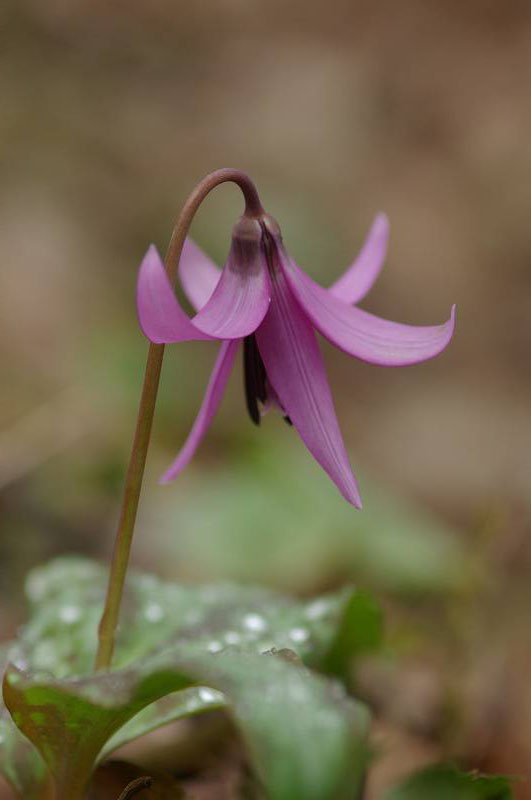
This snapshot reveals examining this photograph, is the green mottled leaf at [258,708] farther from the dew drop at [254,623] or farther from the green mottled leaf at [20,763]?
the dew drop at [254,623]

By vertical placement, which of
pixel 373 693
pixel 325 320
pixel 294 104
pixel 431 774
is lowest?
pixel 373 693

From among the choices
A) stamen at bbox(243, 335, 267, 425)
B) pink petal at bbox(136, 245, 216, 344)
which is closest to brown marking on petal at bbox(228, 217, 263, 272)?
stamen at bbox(243, 335, 267, 425)

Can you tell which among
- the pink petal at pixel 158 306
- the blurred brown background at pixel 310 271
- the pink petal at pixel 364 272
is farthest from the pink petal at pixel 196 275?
the blurred brown background at pixel 310 271

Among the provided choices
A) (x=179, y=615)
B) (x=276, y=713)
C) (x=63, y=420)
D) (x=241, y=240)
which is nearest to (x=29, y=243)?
(x=63, y=420)

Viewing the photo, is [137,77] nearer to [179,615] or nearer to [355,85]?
[355,85]

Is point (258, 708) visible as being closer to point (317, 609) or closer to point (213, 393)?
point (213, 393)

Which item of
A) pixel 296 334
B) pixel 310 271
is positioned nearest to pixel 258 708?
pixel 296 334

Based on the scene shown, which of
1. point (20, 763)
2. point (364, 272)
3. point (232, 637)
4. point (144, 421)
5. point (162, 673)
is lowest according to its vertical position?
point (20, 763)
